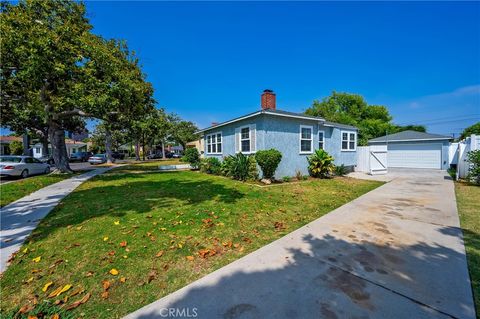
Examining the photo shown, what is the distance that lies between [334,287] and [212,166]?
13056 millimetres

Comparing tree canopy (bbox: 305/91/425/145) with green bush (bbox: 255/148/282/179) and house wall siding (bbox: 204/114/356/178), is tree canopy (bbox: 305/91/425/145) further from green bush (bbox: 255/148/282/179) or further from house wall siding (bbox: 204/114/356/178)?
green bush (bbox: 255/148/282/179)

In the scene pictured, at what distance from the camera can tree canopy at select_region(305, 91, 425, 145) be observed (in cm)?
3766

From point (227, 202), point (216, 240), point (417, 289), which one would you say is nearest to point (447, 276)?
point (417, 289)

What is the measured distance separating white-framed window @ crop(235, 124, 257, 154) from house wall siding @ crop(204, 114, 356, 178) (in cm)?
27

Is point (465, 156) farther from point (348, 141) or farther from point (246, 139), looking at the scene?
point (246, 139)

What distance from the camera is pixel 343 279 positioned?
2.80m

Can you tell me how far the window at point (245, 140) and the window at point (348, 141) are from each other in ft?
25.2

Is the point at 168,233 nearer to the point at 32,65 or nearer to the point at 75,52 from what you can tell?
the point at 32,65

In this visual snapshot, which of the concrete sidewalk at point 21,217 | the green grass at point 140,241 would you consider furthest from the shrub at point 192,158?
the green grass at point 140,241

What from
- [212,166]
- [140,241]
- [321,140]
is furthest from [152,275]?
[321,140]

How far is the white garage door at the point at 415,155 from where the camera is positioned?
56.1ft

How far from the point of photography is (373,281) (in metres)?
2.76

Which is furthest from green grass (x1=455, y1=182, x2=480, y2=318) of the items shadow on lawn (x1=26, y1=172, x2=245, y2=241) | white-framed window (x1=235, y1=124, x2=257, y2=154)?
white-framed window (x1=235, y1=124, x2=257, y2=154)

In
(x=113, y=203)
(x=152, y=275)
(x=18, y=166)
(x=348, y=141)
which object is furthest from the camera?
(x=348, y=141)
